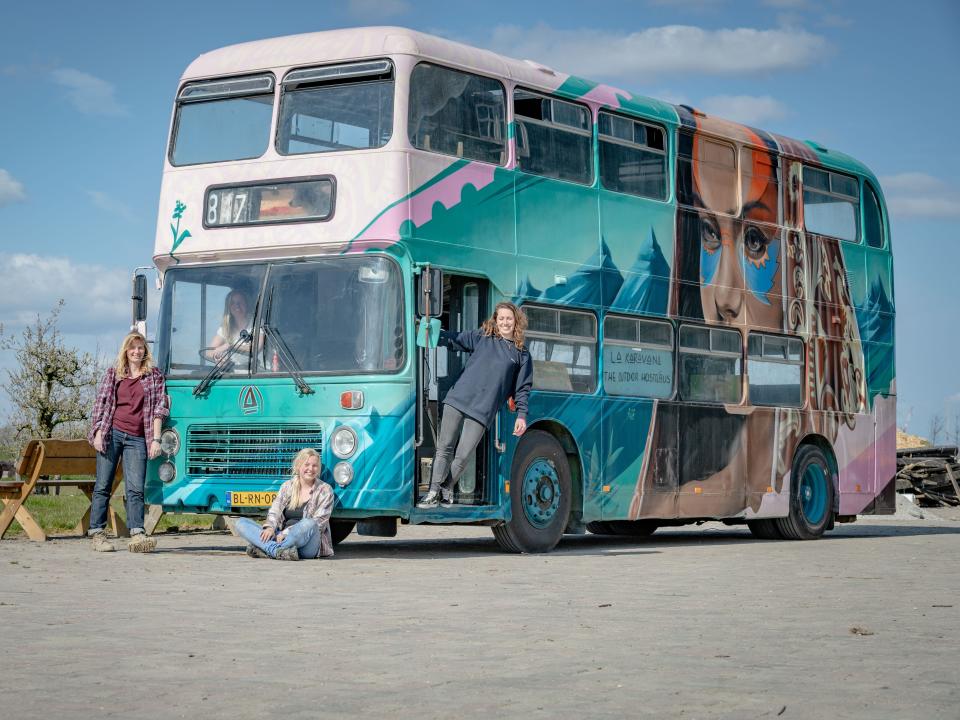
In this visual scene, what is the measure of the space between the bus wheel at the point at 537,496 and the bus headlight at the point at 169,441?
324 cm

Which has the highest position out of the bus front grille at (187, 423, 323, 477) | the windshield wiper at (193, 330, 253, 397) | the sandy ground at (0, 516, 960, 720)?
the windshield wiper at (193, 330, 253, 397)

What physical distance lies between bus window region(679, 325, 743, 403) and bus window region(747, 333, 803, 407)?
12.7 inches

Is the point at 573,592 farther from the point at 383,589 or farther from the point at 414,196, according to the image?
the point at 414,196

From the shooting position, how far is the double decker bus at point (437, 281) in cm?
1419

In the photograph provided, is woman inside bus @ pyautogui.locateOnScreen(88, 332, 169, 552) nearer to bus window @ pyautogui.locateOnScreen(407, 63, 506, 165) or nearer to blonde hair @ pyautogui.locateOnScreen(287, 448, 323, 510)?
blonde hair @ pyautogui.locateOnScreen(287, 448, 323, 510)

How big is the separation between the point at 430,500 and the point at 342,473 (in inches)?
34.4

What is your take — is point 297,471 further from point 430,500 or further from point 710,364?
point 710,364

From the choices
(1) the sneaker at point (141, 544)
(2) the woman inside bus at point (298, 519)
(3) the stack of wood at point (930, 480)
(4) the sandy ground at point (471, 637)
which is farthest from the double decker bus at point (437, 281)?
(3) the stack of wood at point (930, 480)

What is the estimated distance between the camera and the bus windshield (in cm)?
1410

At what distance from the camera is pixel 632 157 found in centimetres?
1711

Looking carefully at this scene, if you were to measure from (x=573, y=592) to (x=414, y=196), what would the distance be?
4521mm

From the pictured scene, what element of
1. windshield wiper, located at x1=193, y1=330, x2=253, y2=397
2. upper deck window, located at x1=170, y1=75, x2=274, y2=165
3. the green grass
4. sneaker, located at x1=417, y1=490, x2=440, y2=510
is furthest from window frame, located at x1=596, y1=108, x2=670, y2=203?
the green grass

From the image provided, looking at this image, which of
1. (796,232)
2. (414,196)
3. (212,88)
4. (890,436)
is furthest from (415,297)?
(890,436)

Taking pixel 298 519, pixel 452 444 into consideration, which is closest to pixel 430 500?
pixel 452 444
